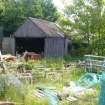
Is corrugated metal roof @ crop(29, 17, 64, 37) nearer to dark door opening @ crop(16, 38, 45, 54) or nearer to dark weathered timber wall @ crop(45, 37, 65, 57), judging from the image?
dark weathered timber wall @ crop(45, 37, 65, 57)

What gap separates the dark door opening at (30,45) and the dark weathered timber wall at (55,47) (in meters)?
1.79

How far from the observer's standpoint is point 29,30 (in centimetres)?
3188

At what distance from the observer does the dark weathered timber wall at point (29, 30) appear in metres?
31.4

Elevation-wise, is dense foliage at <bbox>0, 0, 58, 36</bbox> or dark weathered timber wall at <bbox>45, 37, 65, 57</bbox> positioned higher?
dense foliage at <bbox>0, 0, 58, 36</bbox>

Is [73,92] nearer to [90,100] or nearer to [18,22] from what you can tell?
[90,100]

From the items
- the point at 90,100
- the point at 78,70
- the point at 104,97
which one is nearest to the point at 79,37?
the point at 78,70

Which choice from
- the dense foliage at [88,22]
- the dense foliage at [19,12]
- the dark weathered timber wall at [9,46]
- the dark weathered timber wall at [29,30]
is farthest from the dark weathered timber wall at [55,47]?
the dense foliage at [19,12]

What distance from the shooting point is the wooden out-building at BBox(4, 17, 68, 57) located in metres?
30.9

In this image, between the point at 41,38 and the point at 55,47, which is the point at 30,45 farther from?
the point at 55,47

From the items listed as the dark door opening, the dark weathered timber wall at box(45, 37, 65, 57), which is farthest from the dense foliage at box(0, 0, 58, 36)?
the dark weathered timber wall at box(45, 37, 65, 57)

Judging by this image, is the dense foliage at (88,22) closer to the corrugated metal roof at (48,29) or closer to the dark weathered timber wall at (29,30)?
the corrugated metal roof at (48,29)

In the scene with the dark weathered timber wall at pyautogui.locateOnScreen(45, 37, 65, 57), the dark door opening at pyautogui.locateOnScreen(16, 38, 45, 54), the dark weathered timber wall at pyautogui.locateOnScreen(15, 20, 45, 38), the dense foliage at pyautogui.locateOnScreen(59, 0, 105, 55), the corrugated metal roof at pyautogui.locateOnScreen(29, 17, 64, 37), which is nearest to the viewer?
the dense foliage at pyautogui.locateOnScreen(59, 0, 105, 55)

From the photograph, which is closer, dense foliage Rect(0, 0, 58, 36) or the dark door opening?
the dark door opening

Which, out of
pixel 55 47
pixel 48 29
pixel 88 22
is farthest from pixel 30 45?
pixel 88 22
